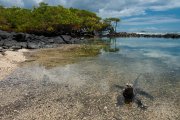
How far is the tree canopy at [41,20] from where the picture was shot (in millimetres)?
69375

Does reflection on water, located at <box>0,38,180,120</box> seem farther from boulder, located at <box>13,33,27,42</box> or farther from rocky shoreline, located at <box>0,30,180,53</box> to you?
boulder, located at <box>13,33,27,42</box>

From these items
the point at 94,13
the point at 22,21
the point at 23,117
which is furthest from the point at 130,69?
the point at 94,13

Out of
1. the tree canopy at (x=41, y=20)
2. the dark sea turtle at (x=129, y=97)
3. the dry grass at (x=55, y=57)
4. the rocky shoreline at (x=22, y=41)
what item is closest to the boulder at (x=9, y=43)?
the rocky shoreline at (x=22, y=41)

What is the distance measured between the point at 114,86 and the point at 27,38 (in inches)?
1575

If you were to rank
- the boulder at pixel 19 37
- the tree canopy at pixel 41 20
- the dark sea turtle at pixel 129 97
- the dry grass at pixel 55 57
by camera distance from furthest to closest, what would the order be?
1. the tree canopy at pixel 41 20
2. the boulder at pixel 19 37
3. the dry grass at pixel 55 57
4. the dark sea turtle at pixel 129 97

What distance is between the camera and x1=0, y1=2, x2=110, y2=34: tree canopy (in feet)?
228

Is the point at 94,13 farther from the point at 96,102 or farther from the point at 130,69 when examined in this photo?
the point at 96,102

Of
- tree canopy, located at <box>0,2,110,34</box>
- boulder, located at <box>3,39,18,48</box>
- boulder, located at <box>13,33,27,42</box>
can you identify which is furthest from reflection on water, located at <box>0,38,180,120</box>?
tree canopy, located at <box>0,2,110,34</box>

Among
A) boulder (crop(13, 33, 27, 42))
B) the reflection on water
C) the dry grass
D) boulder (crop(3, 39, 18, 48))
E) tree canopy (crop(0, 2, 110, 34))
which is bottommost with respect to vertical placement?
the dry grass

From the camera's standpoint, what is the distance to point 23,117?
1220 cm

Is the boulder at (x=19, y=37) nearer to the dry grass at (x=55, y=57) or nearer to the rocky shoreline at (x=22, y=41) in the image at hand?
the rocky shoreline at (x=22, y=41)

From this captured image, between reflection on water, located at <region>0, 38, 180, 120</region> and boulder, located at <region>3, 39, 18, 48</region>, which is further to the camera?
boulder, located at <region>3, 39, 18, 48</region>

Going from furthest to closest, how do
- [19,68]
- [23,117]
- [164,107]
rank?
[19,68], [164,107], [23,117]

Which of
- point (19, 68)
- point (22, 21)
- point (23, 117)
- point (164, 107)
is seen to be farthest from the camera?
point (22, 21)
